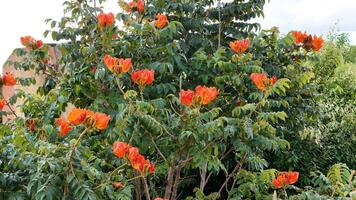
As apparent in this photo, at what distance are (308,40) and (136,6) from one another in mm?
1086

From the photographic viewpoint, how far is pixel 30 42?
3373 millimetres

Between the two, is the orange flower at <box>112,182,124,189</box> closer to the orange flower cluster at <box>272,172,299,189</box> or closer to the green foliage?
the green foliage

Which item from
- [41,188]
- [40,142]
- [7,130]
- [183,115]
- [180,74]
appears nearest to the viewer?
[41,188]

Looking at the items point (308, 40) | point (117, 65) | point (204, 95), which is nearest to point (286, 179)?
point (204, 95)

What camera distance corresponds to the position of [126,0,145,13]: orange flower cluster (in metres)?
3.30

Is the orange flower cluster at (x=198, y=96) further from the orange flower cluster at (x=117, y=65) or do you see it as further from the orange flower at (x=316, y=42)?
the orange flower at (x=316, y=42)

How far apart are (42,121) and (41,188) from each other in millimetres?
932

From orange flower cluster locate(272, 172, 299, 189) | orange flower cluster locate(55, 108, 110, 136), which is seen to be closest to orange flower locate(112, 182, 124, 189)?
orange flower cluster locate(55, 108, 110, 136)

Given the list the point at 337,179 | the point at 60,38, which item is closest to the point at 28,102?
the point at 60,38

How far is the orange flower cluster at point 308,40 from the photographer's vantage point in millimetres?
3459

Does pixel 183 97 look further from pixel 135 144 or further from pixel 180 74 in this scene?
pixel 180 74

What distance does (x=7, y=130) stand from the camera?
9.19 ft

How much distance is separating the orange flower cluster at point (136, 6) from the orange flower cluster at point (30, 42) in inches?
22.8

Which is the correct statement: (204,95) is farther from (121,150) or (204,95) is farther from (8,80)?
(8,80)
